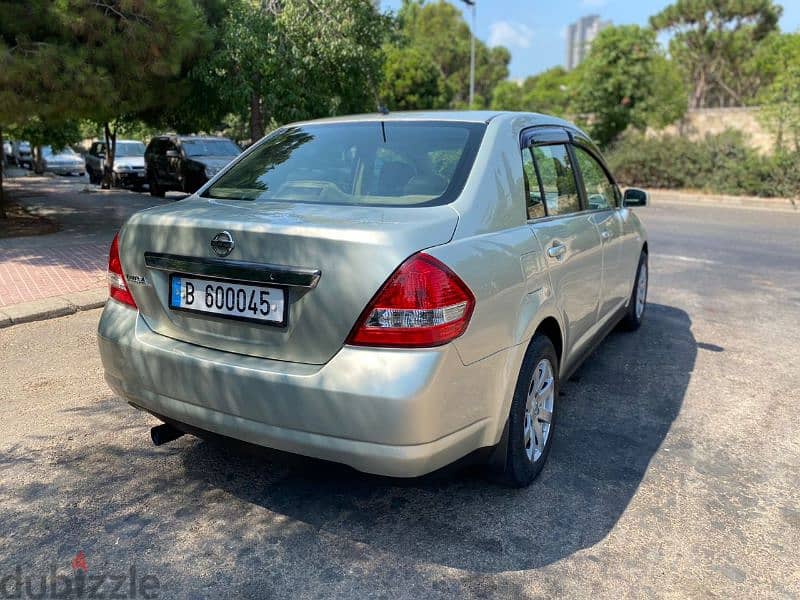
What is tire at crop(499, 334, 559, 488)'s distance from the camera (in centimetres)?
296

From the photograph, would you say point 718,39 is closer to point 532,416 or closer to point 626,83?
point 626,83

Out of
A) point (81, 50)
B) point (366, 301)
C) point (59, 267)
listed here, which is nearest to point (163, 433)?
point (366, 301)

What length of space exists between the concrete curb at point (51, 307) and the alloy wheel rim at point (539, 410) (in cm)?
A: 459

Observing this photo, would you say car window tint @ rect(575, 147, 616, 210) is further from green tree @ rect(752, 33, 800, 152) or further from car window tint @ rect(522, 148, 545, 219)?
green tree @ rect(752, 33, 800, 152)

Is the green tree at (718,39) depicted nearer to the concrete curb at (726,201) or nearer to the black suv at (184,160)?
the concrete curb at (726,201)

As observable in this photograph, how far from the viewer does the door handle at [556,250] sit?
3301 millimetres

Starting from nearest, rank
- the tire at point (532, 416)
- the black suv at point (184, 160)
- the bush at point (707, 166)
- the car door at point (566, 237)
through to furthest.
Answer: the tire at point (532, 416) → the car door at point (566, 237) → the black suv at point (184, 160) → the bush at point (707, 166)

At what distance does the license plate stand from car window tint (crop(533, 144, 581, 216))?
1.61 meters

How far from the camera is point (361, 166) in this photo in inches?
133

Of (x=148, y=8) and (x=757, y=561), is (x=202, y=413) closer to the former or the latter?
(x=757, y=561)

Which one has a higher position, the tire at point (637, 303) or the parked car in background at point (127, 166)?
the parked car in background at point (127, 166)

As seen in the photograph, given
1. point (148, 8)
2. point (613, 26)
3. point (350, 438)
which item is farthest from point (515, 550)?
point (613, 26)

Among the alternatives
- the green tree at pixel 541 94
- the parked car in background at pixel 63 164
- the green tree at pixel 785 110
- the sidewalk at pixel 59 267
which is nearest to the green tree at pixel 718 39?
the green tree at pixel 541 94

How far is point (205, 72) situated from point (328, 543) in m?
10.1
